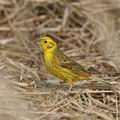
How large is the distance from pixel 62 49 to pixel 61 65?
1.81 metres

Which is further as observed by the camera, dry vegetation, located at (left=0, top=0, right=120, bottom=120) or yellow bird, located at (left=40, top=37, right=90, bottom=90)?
yellow bird, located at (left=40, top=37, right=90, bottom=90)

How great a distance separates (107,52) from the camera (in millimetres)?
7805

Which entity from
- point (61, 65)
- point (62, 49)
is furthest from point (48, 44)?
point (62, 49)

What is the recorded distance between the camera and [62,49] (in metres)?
8.09

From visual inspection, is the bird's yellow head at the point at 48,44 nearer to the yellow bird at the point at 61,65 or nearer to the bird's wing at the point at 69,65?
the yellow bird at the point at 61,65

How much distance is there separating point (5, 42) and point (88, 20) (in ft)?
4.42

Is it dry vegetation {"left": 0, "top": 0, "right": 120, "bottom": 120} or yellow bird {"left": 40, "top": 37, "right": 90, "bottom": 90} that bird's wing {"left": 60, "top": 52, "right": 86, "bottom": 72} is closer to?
yellow bird {"left": 40, "top": 37, "right": 90, "bottom": 90}

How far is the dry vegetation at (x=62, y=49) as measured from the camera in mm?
5750

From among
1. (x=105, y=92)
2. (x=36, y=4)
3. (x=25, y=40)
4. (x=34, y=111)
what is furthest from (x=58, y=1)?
(x=34, y=111)

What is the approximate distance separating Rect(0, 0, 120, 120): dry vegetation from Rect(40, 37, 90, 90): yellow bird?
0.14 meters

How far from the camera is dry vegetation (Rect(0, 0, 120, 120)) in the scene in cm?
575

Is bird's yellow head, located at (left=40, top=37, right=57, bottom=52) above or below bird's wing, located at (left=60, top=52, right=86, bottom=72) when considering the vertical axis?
above

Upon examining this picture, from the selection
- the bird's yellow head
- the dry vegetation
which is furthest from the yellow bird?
the dry vegetation

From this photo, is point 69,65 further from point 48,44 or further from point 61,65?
point 48,44
